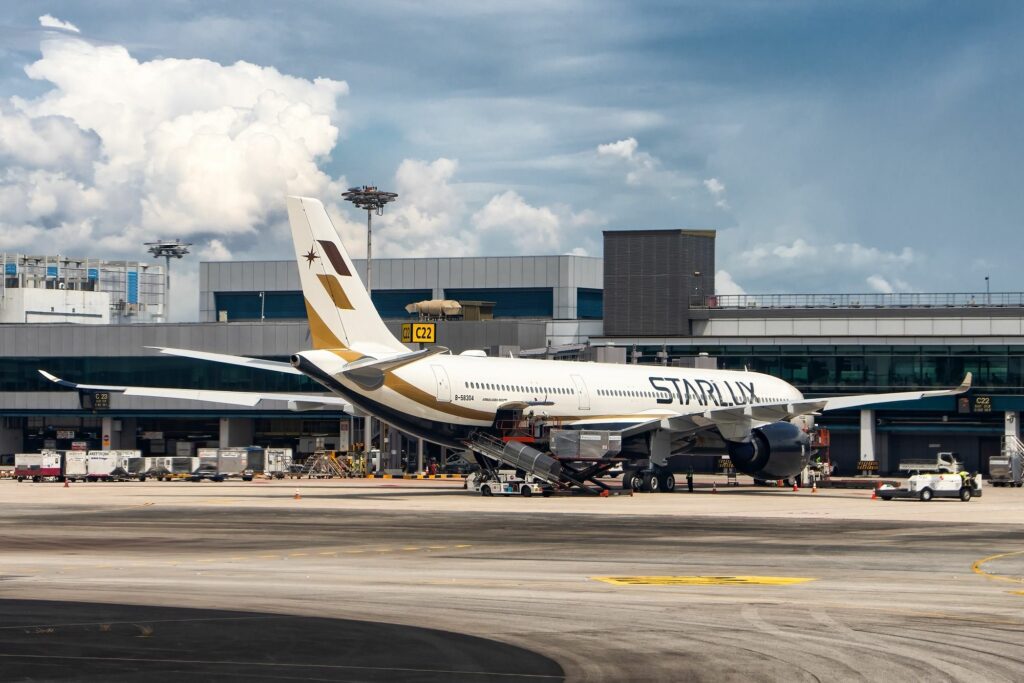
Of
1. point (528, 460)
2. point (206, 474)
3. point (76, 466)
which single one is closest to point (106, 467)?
point (76, 466)

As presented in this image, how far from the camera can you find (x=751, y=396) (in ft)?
237

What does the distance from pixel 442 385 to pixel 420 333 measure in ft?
133

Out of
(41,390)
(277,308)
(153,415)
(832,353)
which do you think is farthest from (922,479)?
(277,308)

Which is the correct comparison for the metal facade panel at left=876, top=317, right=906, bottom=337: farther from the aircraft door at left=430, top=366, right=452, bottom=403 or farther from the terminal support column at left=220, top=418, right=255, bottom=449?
the terminal support column at left=220, top=418, right=255, bottom=449

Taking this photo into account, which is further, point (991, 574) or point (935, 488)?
point (935, 488)

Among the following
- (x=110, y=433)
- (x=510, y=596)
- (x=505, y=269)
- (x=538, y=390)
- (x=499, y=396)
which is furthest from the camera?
(x=505, y=269)

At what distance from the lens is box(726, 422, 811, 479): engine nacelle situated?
205 ft

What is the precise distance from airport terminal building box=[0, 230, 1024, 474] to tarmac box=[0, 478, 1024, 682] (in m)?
45.8

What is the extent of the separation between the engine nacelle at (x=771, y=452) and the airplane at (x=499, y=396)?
0.05m

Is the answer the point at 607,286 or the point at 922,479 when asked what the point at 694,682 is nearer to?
the point at 922,479

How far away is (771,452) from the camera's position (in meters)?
62.5

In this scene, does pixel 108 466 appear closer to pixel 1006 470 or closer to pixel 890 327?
pixel 1006 470

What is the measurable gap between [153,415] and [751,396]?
54864 mm

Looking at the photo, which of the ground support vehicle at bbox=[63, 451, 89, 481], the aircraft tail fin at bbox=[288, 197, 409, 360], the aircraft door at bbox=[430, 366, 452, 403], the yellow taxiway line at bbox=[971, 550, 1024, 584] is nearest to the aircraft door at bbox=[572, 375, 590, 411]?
the aircraft door at bbox=[430, 366, 452, 403]
